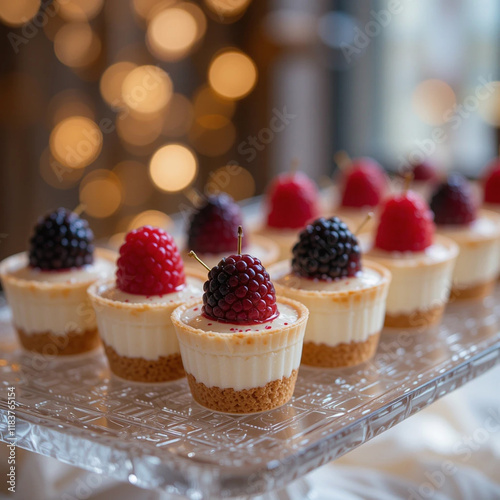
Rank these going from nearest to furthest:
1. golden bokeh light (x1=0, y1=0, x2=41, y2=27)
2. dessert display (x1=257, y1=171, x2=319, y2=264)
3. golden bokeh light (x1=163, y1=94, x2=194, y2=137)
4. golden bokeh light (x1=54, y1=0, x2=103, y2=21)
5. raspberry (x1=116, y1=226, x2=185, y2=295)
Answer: raspberry (x1=116, y1=226, x2=185, y2=295)
dessert display (x1=257, y1=171, x2=319, y2=264)
golden bokeh light (x1=0, y1=0, x2=41, y2=27)
golden bokeh light (x1=54, y1=0, x2=103, y2=21)
golden bokeh light (x1=163, y1=94, x2=194, y2=137)

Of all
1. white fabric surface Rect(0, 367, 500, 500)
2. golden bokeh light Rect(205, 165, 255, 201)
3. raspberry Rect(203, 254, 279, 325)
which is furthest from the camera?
golden bokeh light Rect(205, 165, 255, 201)

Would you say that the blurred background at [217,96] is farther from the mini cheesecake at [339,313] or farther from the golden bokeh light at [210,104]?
the mini cheesecake at [339,313]

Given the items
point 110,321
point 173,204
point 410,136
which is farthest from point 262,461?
point 410,136

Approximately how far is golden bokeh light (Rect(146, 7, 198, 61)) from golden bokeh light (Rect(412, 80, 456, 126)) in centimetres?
156

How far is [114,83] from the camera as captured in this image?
11.7ft

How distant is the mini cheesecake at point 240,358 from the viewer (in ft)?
5.05

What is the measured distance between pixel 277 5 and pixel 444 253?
8.51 ft

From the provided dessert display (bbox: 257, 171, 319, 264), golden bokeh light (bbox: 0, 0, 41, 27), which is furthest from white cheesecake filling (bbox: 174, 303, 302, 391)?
golden bokeh light (bbox: 0, 0, 41, 27)

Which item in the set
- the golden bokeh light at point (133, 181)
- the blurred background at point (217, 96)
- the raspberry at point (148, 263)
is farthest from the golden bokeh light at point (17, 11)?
the raspberry at point (148, 263)

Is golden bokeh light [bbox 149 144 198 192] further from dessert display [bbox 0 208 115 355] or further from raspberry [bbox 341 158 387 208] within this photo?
dessert display [bbox 0 208 115 355]

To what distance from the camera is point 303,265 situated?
1833 millimetres

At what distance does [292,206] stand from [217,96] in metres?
1.90

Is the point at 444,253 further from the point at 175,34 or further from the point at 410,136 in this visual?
the point at 410,136

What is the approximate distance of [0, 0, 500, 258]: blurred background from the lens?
3.33 m
